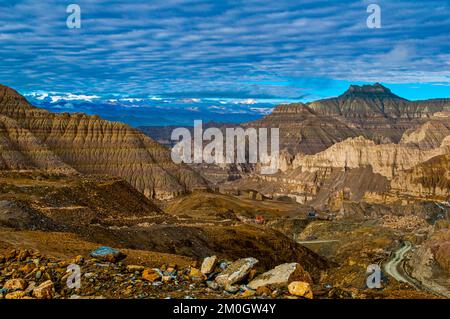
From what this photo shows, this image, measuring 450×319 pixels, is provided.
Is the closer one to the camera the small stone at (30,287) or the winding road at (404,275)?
the small stone at (30,287)

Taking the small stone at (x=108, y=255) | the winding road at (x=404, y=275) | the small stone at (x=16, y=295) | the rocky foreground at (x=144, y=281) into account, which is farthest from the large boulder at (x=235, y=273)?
the winding road at (x=404, y=275)

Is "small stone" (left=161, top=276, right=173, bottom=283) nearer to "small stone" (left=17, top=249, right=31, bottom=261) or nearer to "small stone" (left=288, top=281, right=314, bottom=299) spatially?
"small stone" (left=288, top=281, right=314, bottom=299)

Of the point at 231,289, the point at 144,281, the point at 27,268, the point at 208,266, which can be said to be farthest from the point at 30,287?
the point at 231,289

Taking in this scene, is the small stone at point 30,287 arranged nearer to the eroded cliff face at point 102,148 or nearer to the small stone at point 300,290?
the small stone at point 300,290

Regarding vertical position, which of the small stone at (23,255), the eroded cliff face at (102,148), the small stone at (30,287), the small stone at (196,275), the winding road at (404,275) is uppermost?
the eroded cliff face at (102,148)

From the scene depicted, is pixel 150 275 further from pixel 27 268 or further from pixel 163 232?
pixel 163 232

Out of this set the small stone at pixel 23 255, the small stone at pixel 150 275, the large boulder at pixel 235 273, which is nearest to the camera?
the large boulder at pixel 235 273

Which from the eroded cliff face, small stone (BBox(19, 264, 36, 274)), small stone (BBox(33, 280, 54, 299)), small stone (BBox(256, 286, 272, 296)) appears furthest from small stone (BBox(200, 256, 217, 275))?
the eroded cliff face
